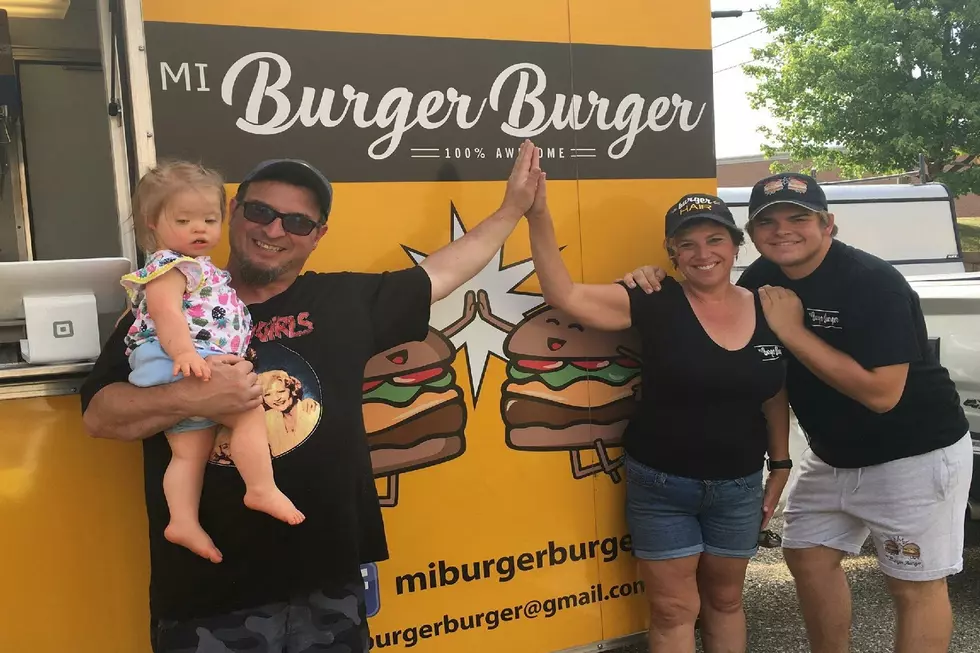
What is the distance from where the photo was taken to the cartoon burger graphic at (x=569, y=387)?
2510 millimetres

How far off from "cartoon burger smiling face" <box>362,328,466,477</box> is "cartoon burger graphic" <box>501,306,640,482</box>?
7.6 inches

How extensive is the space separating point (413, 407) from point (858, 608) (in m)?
2.68

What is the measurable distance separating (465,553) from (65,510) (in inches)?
45.2

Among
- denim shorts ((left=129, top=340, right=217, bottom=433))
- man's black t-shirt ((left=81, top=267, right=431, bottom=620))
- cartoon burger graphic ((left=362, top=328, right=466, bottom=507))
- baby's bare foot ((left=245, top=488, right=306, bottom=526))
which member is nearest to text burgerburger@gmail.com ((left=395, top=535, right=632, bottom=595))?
cartoon burger graphic ((left=362, top=328, right=466, bottom=507))

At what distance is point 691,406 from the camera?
238cm

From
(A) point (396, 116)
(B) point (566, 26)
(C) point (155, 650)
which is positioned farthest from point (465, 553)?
(B) point (566, 26)

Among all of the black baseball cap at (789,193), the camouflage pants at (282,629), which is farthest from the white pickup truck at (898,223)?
the camouflage pants at (282,629)

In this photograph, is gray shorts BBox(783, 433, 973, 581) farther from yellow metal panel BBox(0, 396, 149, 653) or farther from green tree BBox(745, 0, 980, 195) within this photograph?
green tree BBox(745, 0, 980, 195)

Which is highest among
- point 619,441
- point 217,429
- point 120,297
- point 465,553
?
point 120,297

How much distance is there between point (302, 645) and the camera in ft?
6.08

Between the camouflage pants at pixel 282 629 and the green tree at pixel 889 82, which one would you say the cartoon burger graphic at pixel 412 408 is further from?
the green tree at pixel 889 82

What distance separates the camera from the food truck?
2.00 meters

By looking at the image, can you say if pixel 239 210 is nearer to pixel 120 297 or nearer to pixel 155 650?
pixel 120 297

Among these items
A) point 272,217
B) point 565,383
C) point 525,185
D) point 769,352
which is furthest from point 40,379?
point 769,352
